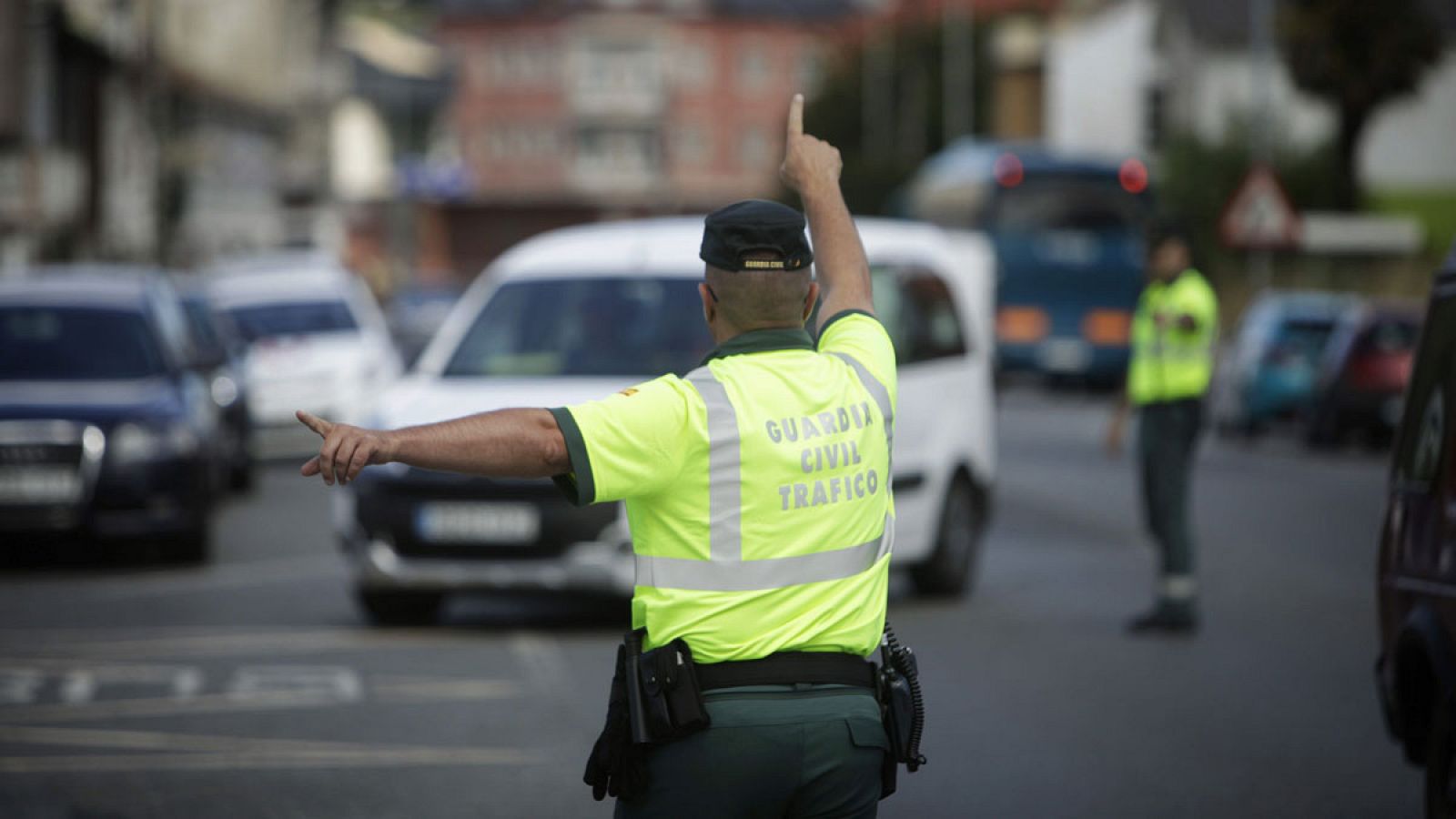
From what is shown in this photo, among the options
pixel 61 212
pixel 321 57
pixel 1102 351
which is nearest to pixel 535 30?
pixel 321 57

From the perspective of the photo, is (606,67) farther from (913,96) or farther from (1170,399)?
(1170,399)

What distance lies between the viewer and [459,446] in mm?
4219

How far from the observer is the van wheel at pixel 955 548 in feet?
46.0

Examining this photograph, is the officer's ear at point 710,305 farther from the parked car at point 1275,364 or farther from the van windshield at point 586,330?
the parked car at point 1275,364

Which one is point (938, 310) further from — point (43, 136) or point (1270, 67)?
point (1270, 67)

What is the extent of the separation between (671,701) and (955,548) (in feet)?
32.9

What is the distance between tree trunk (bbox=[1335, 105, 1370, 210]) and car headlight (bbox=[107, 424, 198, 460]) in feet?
150

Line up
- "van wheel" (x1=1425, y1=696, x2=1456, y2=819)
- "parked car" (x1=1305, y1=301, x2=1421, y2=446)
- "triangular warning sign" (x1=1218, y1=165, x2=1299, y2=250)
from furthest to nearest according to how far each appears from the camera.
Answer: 1. "triangular warning sign" (x1=1218, y1=165, x2=1299, y2=250)
2. "parked car" (x1=1305, y1=301, x2=1421, y2=446)
3. "van wheel" (x1=1425, y1=696, x2=1456, y2=819)

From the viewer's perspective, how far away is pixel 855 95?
106 metres

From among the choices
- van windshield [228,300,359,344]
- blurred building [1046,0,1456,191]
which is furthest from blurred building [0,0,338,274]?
blurred building [1046,0,1456,191]

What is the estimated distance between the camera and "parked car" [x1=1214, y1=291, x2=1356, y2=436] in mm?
31719

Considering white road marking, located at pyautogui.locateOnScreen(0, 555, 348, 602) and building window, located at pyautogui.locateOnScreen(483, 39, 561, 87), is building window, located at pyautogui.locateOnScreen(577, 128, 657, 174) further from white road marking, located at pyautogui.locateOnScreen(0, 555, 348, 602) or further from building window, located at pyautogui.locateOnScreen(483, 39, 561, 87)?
white road marking, located at pyautogui.locateOnScreen(0, 555, 348, 602)

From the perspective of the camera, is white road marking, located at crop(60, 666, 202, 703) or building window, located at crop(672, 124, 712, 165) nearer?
white road marking, located at crop(60, 666, 202, 703)

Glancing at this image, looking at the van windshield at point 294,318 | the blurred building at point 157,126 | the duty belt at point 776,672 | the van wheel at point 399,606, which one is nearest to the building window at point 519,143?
the blurred building at point 157,126
